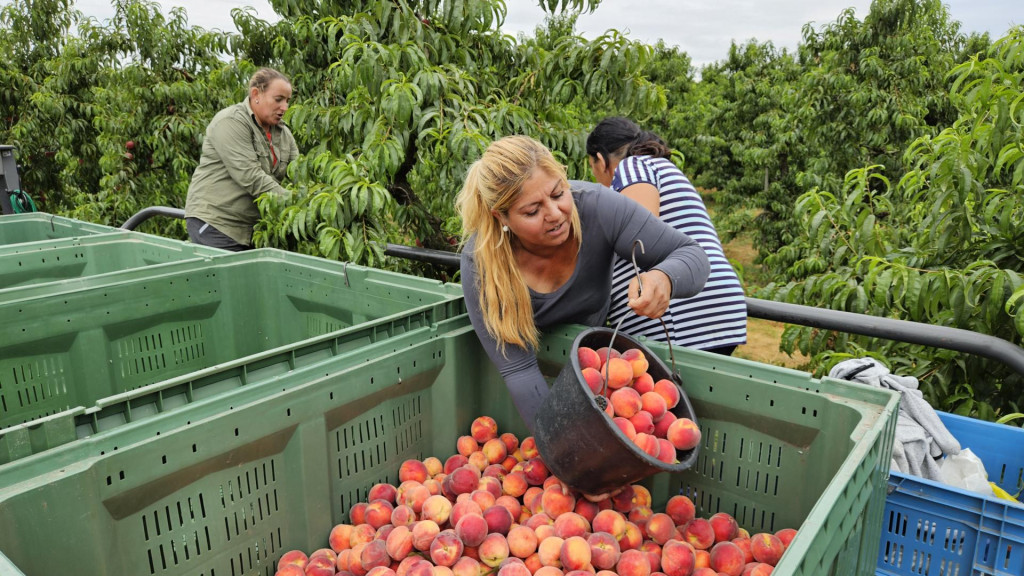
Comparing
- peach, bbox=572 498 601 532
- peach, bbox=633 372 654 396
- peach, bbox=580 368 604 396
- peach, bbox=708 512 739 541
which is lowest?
peach, bbox=708 512 739 541

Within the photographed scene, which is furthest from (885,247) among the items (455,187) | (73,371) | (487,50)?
(73,371)

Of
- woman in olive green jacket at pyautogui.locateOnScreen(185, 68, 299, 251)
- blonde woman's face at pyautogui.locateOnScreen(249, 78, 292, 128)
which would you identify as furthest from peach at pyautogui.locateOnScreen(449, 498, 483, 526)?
blonde woman's face at pyautogui.locateOnScreen(249, 78, 292, 128)

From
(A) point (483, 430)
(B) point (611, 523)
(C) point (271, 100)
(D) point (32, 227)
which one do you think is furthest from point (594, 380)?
(D) point (32, 227)

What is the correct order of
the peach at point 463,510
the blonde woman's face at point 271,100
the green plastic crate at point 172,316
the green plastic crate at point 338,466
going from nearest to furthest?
the green plastic crate at point 338,466 → the peach at point 463,510 → the green plastic crate at point 172,316 → the blonde woman's face at point 271,100

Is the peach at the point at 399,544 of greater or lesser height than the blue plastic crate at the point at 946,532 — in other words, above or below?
below

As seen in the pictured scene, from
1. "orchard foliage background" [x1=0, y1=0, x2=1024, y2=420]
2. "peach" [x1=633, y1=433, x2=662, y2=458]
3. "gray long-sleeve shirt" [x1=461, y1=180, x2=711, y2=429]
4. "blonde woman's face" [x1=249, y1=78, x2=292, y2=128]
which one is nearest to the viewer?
"peach" [x1=633, y1=433, x2=662, y2=458]

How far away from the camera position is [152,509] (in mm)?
1312

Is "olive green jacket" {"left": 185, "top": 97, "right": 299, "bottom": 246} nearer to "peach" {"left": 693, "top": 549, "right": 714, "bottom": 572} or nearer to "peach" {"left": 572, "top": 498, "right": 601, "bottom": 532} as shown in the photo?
"peach" {"left": 572, "top": 498, "right": 601, "bottom": 532}

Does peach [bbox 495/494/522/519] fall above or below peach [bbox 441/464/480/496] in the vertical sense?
below

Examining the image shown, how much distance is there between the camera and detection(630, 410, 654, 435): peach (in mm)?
1469

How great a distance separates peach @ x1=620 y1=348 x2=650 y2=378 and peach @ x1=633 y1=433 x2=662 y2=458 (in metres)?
0.19

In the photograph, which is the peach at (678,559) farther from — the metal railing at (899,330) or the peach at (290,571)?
the metal railing at (899,330)

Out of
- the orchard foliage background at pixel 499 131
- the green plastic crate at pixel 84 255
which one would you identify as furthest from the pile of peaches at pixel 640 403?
the green plastic crate at pixel 84 255

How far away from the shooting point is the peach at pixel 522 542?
158 cm
